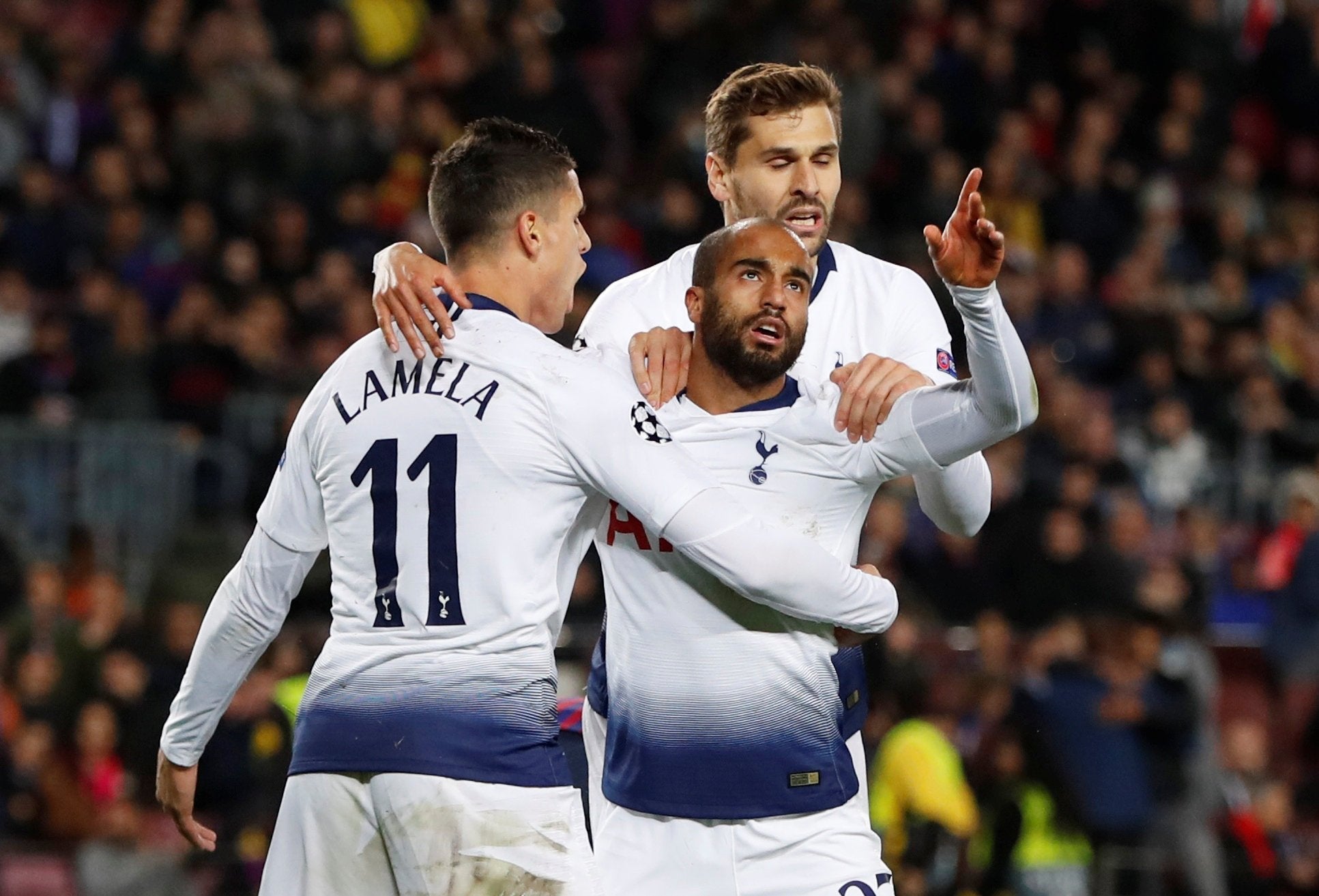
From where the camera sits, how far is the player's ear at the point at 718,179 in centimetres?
582

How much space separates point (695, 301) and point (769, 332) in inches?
10.3

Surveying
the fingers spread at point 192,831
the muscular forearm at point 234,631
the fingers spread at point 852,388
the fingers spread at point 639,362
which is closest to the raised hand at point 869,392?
the fingers spread at point 852,388

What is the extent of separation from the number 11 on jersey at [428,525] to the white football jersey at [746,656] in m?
0.81

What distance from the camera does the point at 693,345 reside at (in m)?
5.10

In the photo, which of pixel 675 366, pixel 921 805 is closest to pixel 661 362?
pixel 675 366

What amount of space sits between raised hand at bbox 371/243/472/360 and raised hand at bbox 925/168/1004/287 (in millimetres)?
1112

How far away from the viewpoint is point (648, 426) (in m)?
4.49

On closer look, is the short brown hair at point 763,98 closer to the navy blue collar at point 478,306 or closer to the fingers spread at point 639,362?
the fingers spread at point 639,362

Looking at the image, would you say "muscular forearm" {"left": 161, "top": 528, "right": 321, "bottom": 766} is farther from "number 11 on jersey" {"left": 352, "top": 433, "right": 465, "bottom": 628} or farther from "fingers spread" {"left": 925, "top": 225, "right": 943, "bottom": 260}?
"fingers spread" {"left": 925, "top": 225, "right": 943, "bottom": 260}

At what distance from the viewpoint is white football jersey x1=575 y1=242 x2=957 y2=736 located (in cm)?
528

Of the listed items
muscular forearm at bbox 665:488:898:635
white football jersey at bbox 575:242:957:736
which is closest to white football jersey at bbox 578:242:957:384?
white football jersey at bbox 575:242:957:736

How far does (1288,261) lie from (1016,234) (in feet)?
7.07

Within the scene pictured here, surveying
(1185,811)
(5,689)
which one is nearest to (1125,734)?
(1185,811)

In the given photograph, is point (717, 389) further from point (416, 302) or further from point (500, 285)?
point (416, 302)
